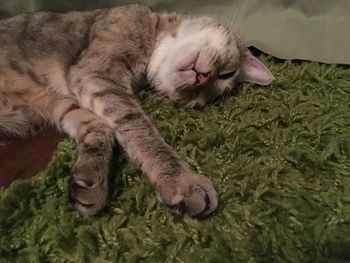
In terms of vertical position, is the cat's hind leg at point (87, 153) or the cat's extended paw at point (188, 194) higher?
the cat's extended paw at point (188, 194)

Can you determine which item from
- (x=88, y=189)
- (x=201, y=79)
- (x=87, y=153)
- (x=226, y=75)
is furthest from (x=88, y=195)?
(x=226, y=75)

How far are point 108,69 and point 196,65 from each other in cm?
26

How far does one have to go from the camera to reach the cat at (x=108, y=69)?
130cm

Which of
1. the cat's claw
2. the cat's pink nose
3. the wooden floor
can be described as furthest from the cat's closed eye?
the cat's claw

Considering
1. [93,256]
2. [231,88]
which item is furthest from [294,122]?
[93,256]

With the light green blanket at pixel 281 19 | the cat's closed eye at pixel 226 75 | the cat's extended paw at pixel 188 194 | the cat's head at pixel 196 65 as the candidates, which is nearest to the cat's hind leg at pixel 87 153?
the cat's extended paw at pixel 188 194

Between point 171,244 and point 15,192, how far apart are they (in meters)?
0.33

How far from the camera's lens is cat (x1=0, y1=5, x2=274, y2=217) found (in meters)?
1.30

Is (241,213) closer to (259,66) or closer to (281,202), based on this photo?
(281,202)

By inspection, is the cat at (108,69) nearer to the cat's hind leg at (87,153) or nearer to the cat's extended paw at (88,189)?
the cat's hind leg at (87,153)

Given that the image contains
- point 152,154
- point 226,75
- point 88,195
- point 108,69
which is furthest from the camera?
point 226,75

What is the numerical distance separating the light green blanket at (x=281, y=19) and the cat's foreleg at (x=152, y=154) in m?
0.61

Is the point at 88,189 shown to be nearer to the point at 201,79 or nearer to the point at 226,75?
the point at 201,79

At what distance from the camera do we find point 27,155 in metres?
1.25
